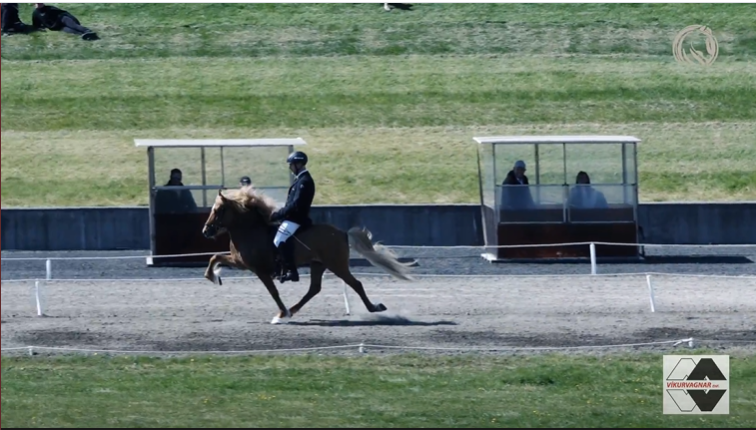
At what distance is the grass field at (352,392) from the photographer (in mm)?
10625

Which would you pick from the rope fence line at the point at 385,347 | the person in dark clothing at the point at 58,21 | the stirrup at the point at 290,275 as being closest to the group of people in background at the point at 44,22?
the person in dark clothing at the point at 58,21

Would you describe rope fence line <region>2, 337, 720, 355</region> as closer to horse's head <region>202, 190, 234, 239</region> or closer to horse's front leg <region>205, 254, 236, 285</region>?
horse's front leg <region>205, 254, 236, 285</region>

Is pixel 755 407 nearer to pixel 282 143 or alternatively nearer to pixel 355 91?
pixel 282 143

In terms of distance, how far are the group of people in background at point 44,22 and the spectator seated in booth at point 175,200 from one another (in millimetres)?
13139

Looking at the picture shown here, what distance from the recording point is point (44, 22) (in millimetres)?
36156

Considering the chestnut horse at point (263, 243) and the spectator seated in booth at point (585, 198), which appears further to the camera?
the spectator seated in booth at point (585, 198)

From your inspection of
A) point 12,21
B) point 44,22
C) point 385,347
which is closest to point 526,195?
point 385,347

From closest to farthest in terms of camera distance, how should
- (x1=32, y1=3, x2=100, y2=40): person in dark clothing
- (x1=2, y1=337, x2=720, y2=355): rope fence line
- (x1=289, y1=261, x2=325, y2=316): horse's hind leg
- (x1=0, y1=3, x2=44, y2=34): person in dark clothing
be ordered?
1. (x1=2, y1=337, x2=720, y2=355): rope fence line
2. (x1=289, y1=261, x2=325, y2=316): horse's hind leg
3. (x1=0, y1=3, x2=44, y2=34): person in dark clothing
4. (x1=32, y1=3, x2=100, y2=40): person in dark clothing

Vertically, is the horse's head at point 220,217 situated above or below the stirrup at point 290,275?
above

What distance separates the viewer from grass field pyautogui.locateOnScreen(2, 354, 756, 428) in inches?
418

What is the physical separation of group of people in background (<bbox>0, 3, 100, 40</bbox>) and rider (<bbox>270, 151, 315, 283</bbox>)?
65.8ft

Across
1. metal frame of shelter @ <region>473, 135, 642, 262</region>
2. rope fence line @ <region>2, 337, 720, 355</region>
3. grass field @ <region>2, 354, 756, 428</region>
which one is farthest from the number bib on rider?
metal frame of shelter @ <region>473, 135, 642, 262</region>

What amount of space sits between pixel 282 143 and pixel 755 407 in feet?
40.9

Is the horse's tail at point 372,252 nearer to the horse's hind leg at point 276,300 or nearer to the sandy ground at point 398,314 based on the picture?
the sandy ground at point 398,314
